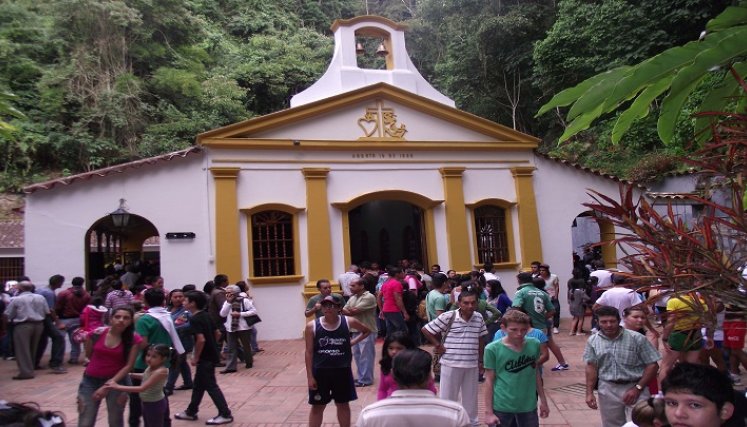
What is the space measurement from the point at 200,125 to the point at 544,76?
14399 millimetres

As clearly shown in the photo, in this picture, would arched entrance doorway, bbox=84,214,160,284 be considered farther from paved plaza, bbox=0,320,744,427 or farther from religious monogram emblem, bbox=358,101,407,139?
religious monogram emblem, bbox=358,101,407,139

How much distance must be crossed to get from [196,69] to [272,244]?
639 inches

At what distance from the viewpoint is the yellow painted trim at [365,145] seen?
13.1m

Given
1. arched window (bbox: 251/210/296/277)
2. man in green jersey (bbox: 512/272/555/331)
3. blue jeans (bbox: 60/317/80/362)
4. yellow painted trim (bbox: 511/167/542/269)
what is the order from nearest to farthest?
man in green jersey (bbox: 512/272/555/331) → blue jeans (bbox: 60/317/80/362) → arched window (bbox: 251/210/296/277) → yellow painted trim (bbox: 511/167/542/269)

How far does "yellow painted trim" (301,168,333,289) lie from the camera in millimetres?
13297

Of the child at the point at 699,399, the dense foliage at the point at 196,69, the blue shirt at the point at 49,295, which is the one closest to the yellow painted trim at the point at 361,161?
the blue shirt at the point at 49,295

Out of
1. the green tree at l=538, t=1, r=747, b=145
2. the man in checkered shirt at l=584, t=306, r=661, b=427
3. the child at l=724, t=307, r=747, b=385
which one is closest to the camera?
the green tree at l=538, t=1, r=747, b=145

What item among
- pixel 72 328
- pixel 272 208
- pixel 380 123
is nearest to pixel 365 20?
pixel 380 123

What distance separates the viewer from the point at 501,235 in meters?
15.3

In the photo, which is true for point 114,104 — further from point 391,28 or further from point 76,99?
point 391,28

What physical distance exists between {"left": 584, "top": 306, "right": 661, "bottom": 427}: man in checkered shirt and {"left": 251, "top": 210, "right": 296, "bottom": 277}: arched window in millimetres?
9523

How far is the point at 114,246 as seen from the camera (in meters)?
17.6

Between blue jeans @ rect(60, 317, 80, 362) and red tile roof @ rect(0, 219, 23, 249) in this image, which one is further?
red tile roof @ rect(0, 219, 23, 249)

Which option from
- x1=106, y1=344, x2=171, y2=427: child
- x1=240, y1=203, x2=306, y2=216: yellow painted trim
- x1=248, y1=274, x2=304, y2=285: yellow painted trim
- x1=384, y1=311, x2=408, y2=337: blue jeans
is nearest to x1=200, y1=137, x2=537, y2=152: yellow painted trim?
x1=240, y1=203, x2=306, y2=216: yellow painted trim
